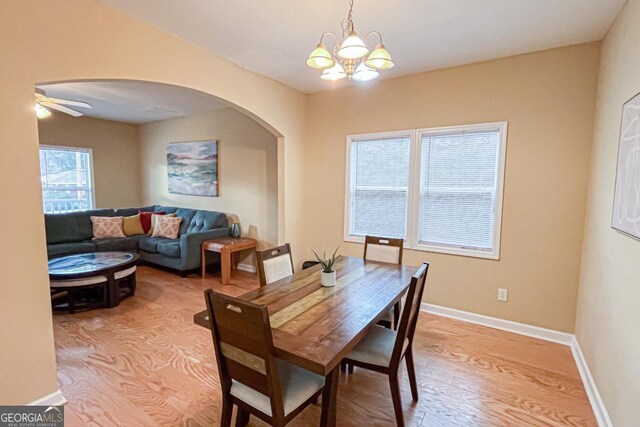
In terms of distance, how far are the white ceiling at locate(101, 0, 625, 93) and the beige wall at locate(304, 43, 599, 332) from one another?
218 millimetres

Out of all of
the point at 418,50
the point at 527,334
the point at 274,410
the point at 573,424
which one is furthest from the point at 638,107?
the point at 274,410

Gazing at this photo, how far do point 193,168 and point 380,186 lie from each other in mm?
3564

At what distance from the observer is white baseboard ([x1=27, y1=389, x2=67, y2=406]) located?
1.84 meters

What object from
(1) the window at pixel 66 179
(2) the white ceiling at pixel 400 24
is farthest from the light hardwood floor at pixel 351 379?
(1) the window at pixel 66 179

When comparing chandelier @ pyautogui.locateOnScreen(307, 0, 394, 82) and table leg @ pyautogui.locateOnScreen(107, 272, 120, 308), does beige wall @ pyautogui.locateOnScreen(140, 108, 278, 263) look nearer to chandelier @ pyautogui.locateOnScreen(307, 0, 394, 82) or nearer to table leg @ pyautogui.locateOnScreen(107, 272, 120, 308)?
table leg @ pyautogui.locateOnScreen(107, 272, 120, 308)

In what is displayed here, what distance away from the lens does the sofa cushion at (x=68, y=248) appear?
4094 millimetres

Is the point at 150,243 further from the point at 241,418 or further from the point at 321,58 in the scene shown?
the point at 321,58

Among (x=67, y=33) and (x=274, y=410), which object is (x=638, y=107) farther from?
(x=67, y=33)

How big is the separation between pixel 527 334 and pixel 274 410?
2735mm

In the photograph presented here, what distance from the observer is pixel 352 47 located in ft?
5.36

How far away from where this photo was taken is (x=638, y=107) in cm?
160

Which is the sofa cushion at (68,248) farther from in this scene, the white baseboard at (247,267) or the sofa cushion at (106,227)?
the white baseboard at (247,267)

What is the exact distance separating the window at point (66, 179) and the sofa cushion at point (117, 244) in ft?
5.47

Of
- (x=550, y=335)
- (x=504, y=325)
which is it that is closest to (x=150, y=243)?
(x=504, y=325)
